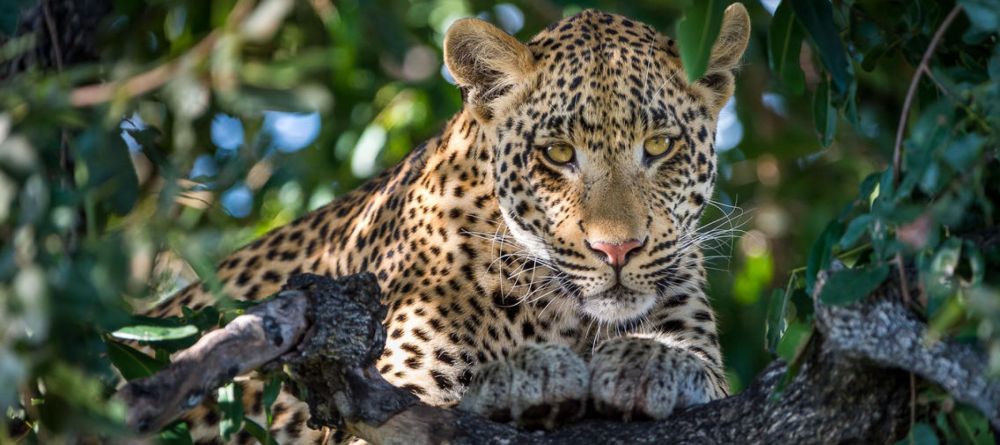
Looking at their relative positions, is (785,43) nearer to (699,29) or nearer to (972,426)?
(699,29)

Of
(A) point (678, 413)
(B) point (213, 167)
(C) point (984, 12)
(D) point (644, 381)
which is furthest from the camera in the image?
(D) point (644, 381)

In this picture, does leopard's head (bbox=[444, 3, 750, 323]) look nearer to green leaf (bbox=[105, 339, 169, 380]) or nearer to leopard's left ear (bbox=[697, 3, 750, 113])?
leopard's left ear (bbox=[697, 3, 750, 113])

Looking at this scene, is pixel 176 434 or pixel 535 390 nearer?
pixel 176 434

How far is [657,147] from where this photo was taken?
6559 millimetres

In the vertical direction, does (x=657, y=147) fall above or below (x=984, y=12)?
below

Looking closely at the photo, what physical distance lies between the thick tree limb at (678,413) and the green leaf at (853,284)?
0.12 metres

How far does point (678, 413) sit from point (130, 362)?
1884 millimetres

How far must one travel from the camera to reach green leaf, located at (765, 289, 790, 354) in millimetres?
4969

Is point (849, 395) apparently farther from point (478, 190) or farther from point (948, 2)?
point (478, 190)

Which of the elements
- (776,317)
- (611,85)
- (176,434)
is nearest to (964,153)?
(776,317)

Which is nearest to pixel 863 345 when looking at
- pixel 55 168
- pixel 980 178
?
pixel 980 178

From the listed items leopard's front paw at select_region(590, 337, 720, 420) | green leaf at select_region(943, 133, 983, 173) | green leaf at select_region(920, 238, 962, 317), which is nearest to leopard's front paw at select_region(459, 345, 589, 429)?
leopard's front paw at select_region(590, 337, 720, 420)

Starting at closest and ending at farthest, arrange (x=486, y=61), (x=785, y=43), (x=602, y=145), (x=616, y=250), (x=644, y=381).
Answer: (x=644, y=381) < (x=785, y=43) < (x=616, y=250) < (x=602, y=145) < (x=486, y=61)

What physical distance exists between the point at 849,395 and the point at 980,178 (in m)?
0.87
